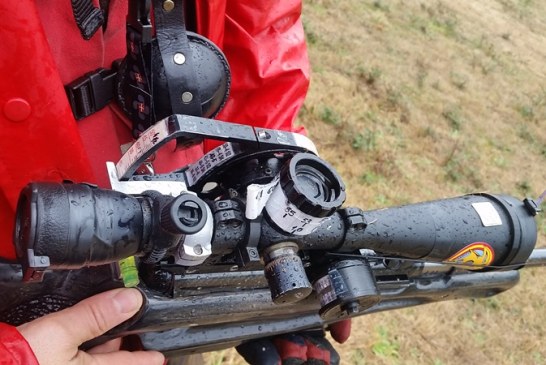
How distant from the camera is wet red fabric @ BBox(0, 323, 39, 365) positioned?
1045 millimetres

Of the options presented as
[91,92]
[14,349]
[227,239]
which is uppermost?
[91,92]

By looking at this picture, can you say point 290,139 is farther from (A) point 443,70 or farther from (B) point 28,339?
(A) point 443,70

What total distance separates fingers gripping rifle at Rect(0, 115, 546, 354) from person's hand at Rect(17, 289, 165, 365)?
0.05 metres

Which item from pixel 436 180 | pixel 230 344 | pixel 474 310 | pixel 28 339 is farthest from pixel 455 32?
pixel 28 339

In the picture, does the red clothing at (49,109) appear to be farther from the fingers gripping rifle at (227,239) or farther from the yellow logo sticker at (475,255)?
the yellow logo sticker at (475,255)

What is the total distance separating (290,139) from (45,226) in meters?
0.48

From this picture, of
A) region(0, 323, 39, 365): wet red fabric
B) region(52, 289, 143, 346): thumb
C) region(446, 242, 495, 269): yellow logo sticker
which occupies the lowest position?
region(446, 242, 495, 269): yellow logo sticker

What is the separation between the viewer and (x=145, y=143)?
42.6 inches

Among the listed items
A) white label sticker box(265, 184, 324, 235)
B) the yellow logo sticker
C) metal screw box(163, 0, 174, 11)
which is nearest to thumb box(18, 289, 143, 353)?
white label sticker box(265, 184, 324, 235)

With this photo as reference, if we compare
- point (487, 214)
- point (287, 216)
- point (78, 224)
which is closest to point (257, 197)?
point (287, 216)

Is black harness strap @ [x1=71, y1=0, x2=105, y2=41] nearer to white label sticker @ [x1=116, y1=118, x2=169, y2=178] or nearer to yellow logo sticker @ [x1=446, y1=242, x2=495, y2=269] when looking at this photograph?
white label sticker @ [x1=116, y1=118, x2=169, y2=178]

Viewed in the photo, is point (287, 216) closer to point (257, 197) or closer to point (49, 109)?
point (257, 197)

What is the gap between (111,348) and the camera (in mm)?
1397

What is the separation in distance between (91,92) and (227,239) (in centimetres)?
48
